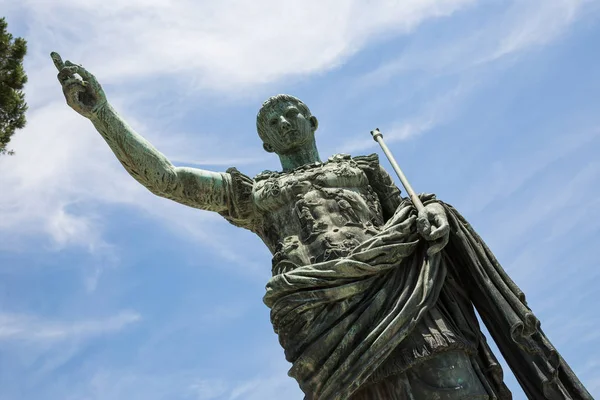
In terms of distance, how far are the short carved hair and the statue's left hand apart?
2025mm

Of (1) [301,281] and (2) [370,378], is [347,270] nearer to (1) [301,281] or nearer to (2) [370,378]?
(1) [301,281]

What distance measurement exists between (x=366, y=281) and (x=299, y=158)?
6.53 feet

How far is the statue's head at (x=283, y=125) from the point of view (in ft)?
26.7

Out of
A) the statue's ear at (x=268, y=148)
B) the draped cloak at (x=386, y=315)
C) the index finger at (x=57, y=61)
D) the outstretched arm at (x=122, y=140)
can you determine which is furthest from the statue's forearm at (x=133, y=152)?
the draped cloak at (x=386, y=315)

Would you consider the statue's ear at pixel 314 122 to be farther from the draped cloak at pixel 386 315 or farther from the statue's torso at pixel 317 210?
the draped cloak at pixel 386 315

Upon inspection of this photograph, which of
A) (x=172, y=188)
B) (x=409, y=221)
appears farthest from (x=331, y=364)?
(x=172, y=188)

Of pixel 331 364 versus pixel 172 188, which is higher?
pixel 172 188

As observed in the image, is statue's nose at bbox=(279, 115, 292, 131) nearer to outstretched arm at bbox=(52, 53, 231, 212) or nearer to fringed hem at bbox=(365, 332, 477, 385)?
outstretched arm at bbox=(52, 53, 231, 212)

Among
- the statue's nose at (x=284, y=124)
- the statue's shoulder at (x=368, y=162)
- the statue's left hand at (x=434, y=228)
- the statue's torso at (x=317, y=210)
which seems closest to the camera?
the statue's left hand at (x=434, y=228)

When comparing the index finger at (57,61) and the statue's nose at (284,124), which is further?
the statue's nose at (284,124)

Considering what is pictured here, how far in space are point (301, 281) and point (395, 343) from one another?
0.85 metres

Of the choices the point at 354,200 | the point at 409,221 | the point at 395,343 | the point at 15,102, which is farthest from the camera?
the point at 15,102

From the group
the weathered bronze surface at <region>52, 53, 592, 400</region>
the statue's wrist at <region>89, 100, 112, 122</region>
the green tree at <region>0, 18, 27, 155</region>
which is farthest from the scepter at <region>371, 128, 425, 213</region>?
the green tree at <region>0, 18, 27, 155</region>

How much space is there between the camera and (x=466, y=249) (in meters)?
6.96
